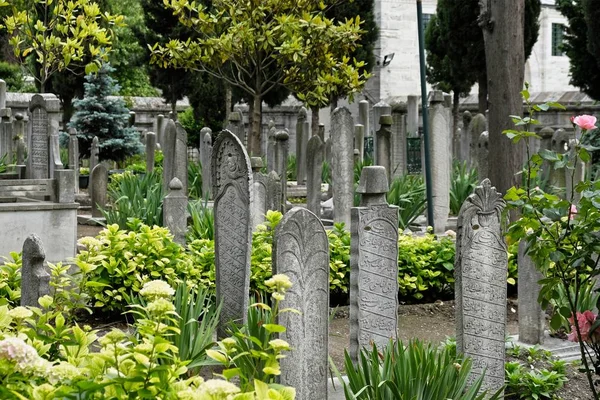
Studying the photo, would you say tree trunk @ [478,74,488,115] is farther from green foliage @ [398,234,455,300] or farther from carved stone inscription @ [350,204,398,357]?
carved stone inscription @ [350,204,398,357]

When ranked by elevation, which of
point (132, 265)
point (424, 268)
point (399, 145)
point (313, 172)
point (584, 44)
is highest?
point (584, 44)

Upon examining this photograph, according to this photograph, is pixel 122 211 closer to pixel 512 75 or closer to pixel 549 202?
pixel 512 75

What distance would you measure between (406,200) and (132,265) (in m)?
5.01

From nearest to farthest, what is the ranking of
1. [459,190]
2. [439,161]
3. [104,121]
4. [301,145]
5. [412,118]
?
[439,161] < [459,190] < [301,145] < [104,121] < [412,118]

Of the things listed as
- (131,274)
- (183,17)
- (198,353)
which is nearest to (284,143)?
(183,17)

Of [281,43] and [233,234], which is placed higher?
[281,43]

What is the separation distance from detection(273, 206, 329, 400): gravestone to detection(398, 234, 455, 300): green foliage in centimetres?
395

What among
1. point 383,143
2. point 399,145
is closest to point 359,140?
point 399,145

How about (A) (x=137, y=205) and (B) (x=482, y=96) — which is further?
(B) (x=482, y=96)

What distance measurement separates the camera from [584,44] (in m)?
27.1

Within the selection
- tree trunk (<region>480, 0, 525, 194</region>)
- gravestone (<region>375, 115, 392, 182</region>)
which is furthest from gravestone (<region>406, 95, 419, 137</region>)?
tree trunk (<region>480, 0, 525, 194</region>)

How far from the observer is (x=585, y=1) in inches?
906

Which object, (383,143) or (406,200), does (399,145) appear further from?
(406,200)

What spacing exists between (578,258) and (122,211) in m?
6.86
